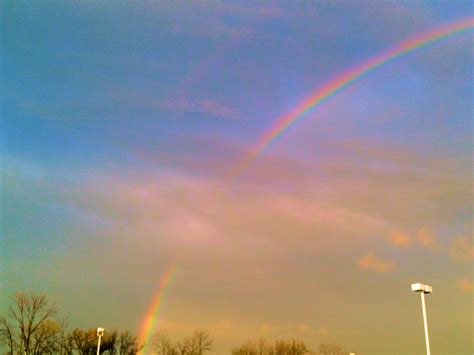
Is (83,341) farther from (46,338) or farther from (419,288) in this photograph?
(419,288)

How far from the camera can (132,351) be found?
334 ft

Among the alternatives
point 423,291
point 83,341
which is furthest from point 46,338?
point 423,291

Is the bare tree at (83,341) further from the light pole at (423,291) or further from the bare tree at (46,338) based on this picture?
the light pole at (423,291)

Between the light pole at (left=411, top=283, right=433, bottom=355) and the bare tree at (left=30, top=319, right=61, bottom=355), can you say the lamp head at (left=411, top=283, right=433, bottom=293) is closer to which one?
the light pole at (left=411, top=283, right=433, bottom=355)

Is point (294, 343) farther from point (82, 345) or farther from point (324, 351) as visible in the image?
point (82, 345)

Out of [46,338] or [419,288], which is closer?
[419,288]

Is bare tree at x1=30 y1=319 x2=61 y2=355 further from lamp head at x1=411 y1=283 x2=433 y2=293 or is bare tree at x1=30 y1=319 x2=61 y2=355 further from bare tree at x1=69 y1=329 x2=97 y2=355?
lamp head at x1=411 y1=283 x2=433 y2=293

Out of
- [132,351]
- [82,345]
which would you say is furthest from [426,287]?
[132,351]

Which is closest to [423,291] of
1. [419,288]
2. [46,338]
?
[419,288]

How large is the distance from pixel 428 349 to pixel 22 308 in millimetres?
62655

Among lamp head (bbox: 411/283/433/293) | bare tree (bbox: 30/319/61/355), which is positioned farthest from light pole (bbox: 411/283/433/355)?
bare tree (bbox: 30/319/61/355)

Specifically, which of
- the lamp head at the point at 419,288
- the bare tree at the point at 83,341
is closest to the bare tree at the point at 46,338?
the bare tree at the point at 83,341

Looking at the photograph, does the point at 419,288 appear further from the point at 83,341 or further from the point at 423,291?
the point at 83,341

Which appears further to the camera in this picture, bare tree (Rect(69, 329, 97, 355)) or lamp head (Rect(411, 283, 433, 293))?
bare tree (Rect(69, 329, 97, 355))
